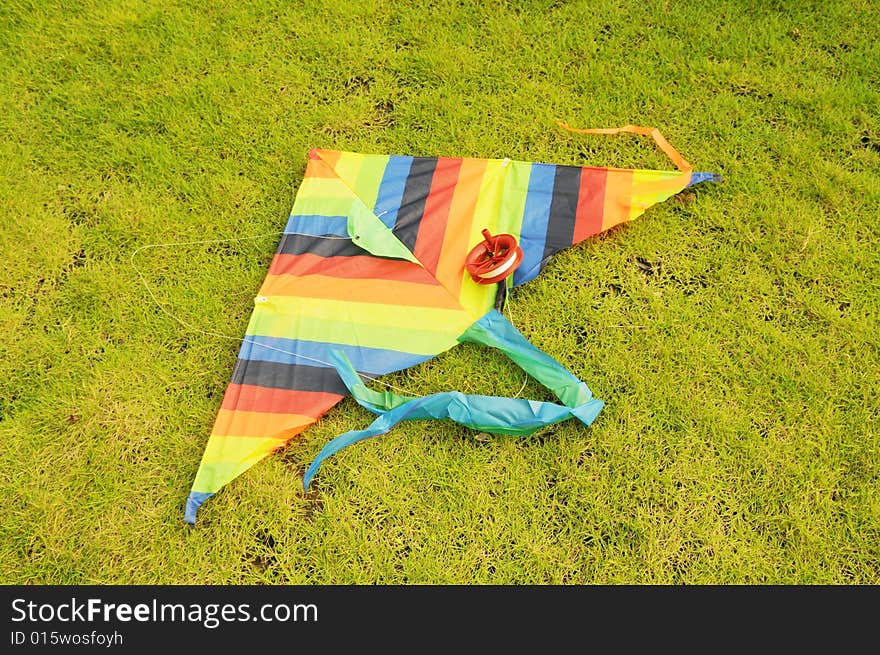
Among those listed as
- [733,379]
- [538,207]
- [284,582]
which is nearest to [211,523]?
[284,582]

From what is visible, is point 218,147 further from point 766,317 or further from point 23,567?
point 766,317

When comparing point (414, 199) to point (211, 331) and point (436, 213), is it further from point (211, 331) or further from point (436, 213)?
point (211, 331)

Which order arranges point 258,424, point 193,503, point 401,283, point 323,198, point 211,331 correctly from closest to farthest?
1. point 193,503
2. point 258,424
3. point 401,283
4. point 211,331
5. point 323,198

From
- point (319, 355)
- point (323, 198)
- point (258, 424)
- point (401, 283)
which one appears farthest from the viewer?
point (323, 198)

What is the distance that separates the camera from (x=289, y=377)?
2.62 m

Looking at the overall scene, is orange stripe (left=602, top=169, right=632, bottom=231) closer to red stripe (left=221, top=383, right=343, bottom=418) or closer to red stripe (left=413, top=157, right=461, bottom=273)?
red stripe (left=413, top=157, right=461, bottom=273)

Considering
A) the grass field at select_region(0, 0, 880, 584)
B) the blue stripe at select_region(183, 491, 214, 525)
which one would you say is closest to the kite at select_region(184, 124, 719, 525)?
the blue stripe at select_region(183, 491, 214, 525)

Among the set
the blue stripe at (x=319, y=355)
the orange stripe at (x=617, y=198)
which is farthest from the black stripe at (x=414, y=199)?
the orange stripe at (x=617, y=198)

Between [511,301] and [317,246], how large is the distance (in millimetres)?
841

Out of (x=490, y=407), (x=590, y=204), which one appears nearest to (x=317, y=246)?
(x=490, y=407)

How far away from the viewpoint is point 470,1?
3.61m

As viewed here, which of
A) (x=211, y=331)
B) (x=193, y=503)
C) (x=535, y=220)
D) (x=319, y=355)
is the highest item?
(x=535, y=220)

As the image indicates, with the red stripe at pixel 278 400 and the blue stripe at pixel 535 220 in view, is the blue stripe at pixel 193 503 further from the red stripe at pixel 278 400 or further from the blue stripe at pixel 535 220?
the blue stripe at pixel 535 220

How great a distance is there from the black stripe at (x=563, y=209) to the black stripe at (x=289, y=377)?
3.21 feet
